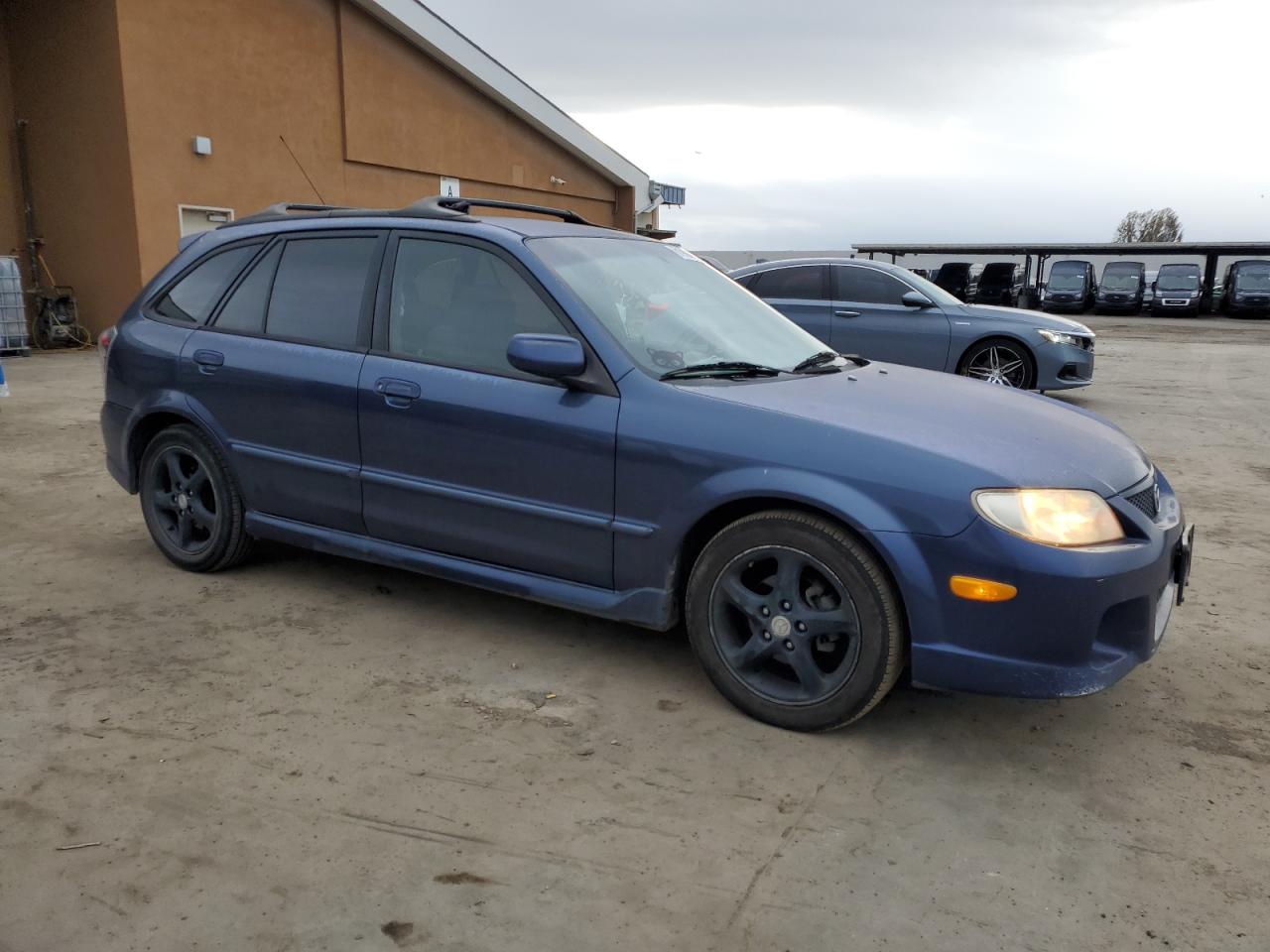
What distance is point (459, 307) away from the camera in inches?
152

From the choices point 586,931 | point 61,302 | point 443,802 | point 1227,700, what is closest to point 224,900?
point 443,802

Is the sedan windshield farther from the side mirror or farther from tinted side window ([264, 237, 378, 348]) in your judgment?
the side mirror

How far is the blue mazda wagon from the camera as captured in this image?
2.94m

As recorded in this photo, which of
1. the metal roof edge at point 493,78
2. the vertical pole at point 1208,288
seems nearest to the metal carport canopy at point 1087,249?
the vertical pole at point 1208,288

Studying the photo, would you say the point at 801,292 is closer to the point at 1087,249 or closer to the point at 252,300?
the point at 252,300

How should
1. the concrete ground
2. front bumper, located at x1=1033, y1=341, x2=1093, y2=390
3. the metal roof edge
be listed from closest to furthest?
the concrete ground
front bumper, located at x1=1033, y1=341, x2=1093, y2=390
the metal roof edge

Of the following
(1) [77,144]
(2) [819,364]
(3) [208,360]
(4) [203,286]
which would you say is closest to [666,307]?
(2) [819,364]

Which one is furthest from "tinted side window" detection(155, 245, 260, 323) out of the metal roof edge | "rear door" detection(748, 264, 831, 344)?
the metal roof edge

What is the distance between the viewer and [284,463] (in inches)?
166

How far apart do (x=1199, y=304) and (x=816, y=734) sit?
37.3m

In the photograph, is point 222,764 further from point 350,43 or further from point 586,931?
point 350,43

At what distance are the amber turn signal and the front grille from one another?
61 cm

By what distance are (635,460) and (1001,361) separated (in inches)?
299

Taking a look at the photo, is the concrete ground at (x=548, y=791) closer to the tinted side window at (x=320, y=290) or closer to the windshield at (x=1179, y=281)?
the tinted side window at (x=320, y=290)
